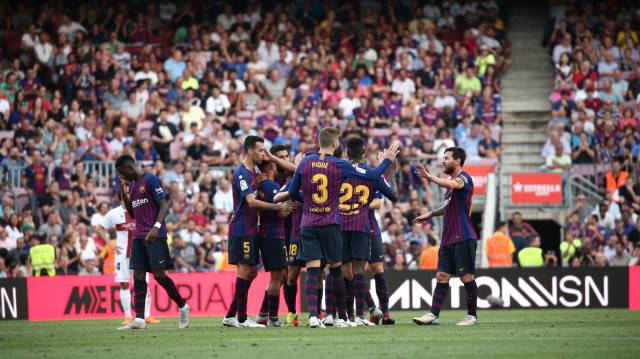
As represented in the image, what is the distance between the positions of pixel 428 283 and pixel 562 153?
287 inches

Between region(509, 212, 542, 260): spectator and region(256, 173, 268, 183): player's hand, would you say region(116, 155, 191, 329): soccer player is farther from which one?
region(509, 212, 542, 260): spectator

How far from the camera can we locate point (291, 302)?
1606cm

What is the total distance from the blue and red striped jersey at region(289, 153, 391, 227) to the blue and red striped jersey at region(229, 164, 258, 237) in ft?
2.71

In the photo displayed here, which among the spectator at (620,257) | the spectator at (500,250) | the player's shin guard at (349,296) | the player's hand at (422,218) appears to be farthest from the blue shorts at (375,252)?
the spectator at (620,257)

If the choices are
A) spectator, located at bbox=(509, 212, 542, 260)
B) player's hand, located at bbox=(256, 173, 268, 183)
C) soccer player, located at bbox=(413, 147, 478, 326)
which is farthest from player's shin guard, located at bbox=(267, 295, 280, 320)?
spectator, located at bbox=(509, 212, 542, 260)

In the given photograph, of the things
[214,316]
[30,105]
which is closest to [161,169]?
[30,105]

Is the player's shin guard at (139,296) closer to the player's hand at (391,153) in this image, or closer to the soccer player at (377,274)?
the soccer player at (377,274)

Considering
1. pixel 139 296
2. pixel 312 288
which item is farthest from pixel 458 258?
pixel 139 296

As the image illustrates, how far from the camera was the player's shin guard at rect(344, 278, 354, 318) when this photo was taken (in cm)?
1530

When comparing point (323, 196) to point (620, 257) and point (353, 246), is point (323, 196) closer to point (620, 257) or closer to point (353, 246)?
point (353, 246)

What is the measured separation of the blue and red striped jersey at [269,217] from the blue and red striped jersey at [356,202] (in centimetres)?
85

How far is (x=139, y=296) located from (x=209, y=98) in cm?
1464

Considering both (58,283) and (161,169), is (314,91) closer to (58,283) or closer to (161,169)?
(161,169)

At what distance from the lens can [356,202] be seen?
49.8 ft
